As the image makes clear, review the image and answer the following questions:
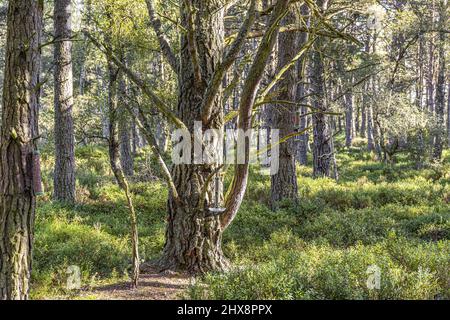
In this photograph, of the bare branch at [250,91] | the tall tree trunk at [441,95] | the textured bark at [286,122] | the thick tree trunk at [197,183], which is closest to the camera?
the bare branch at [250,91]

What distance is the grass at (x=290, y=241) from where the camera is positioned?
4.48 metres

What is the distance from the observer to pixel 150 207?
10.8 m

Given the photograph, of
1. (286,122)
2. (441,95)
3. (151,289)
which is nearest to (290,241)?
(286,122)

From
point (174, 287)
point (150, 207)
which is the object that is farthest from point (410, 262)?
point (150, 207)

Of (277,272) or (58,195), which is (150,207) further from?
(277,272)

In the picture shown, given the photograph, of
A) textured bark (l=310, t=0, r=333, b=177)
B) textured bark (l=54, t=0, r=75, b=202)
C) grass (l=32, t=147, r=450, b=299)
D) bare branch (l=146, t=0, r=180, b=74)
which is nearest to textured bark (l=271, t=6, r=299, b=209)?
grass (l=32, t=147, r=450, b=299)

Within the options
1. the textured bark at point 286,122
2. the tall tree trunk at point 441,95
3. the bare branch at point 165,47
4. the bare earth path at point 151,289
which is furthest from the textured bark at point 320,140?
the bare earth path at point 151,289

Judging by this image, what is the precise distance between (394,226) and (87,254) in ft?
20.6

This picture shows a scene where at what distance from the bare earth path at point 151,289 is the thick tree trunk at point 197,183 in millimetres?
186

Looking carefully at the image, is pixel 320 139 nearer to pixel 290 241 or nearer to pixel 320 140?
pixel 320 140

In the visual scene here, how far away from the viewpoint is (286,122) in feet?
33.1

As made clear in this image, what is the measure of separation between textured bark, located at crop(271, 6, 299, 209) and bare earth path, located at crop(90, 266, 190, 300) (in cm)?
550

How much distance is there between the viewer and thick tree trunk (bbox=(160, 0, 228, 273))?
5129 mm

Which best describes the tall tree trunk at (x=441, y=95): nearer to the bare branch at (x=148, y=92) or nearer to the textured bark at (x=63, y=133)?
the textured bark at (x=63, y=133)
